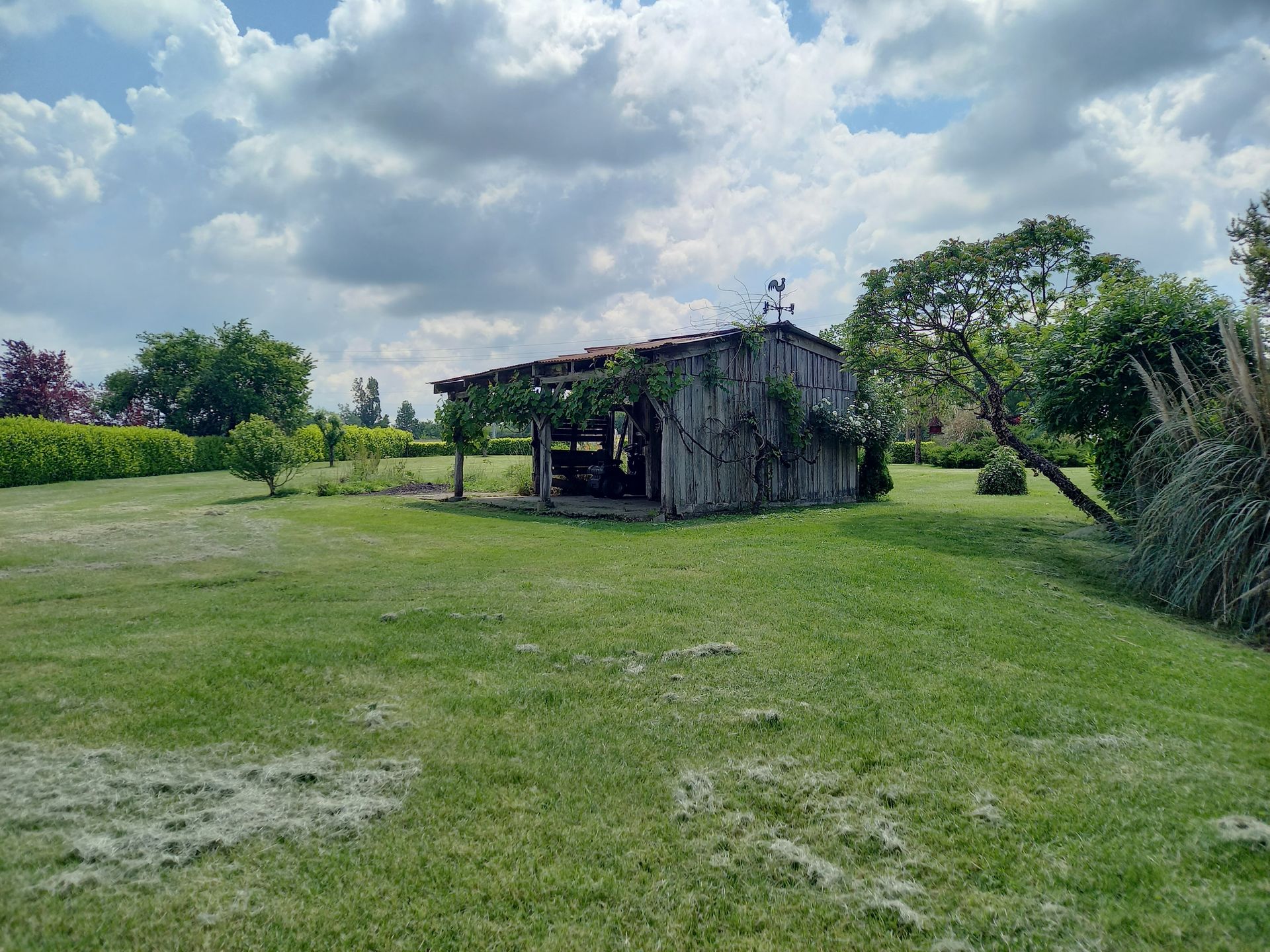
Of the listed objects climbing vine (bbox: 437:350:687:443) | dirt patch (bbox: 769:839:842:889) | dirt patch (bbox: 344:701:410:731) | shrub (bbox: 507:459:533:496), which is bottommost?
dirt patch (bbox: 769:839:842:889)

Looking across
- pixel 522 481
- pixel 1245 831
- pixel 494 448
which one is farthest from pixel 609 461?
pixel 494 448

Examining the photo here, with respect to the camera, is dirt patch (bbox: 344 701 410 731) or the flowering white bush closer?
dirt patch (bbox: 344 701 410 731)

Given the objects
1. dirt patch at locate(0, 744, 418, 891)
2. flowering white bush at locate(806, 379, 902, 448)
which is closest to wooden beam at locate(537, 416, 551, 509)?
flowering white bush at locate(806, 379, 902, 448)

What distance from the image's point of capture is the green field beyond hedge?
20.4 m

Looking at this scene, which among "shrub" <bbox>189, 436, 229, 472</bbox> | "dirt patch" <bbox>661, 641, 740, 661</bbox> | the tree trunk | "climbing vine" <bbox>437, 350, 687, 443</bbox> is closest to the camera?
"dirt patch" <bbox>661, 641, 740, 661</bbox>

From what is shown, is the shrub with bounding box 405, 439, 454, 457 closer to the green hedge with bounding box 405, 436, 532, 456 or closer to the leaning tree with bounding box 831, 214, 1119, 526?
the green hedge with bounding box 405, 436, 532, 456

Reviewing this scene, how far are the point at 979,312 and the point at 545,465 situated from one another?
904 centimetres

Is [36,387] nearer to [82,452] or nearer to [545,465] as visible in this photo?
[82,452]

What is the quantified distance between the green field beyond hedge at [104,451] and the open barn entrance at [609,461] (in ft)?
7.04

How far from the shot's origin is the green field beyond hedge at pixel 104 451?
20.4m

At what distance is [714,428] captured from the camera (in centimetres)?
1308

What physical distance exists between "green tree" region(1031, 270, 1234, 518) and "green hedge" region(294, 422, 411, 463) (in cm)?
2562

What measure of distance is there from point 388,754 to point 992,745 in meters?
2.80

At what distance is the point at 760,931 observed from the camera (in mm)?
1974
